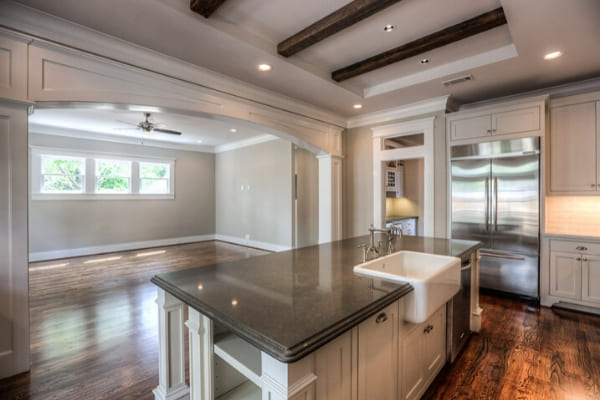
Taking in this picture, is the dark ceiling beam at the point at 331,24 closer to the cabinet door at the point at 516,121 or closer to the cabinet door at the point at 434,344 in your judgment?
the cabinet door at the point at 434,344

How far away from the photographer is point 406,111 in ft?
14.1

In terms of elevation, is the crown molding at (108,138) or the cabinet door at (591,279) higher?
the crown molding at (108,138)

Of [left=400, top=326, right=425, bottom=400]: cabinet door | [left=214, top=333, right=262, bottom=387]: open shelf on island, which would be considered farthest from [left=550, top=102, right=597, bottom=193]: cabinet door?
[left=214, top=333, right=262, bottom=387]: open shelf on island

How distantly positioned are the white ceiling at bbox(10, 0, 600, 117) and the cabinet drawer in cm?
195

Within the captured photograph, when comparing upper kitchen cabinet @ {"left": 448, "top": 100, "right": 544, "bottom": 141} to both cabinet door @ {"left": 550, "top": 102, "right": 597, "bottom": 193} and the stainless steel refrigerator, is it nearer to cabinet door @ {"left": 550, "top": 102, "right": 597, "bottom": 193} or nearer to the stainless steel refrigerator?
the stainless steel refrigerator

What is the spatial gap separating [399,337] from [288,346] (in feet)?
3.01

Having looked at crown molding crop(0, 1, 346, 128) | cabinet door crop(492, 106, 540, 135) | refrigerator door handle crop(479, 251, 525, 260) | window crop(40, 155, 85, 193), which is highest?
crown molding crop(0, 1, 346, 128)

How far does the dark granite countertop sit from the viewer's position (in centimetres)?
92

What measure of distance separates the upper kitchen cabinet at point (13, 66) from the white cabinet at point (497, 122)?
4586 millimetres

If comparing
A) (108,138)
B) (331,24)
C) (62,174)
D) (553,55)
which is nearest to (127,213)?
(62,174)

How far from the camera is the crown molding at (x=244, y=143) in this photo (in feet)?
22.0

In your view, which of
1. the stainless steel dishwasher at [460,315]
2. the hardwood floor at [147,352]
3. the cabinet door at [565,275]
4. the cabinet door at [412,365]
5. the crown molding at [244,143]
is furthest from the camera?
the crown molding at [244,143]

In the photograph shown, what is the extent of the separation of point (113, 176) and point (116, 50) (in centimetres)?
513

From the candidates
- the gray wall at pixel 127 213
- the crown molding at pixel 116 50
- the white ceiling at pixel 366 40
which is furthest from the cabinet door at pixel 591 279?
the gray wall at pixel 127 213
